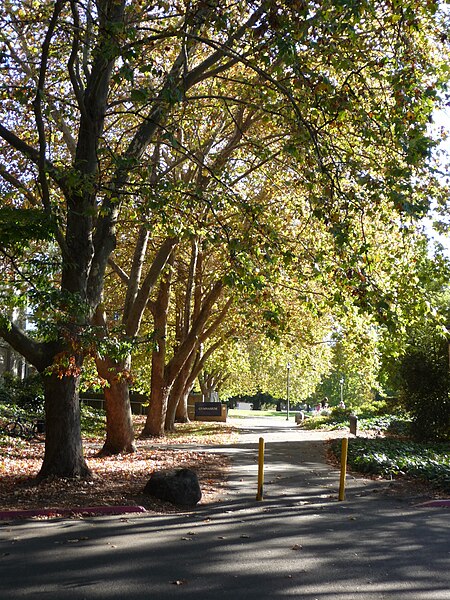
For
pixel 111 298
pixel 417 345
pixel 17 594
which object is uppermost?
pixel 111 298

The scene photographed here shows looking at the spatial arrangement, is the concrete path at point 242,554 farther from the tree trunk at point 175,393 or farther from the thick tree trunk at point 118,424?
the tree trunk at point 175,393

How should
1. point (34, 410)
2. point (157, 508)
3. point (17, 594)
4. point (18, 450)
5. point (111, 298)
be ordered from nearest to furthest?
point (17, 594) → point (157, 508) → point (18, 450) → point (34, 410) → point (111, 298)

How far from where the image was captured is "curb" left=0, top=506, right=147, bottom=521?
945 cm

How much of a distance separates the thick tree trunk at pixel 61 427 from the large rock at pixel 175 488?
1.82m

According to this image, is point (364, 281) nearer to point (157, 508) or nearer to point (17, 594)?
point (157, 508)

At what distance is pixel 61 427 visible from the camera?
39.2 feet

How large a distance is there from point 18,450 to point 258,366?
41050 millimetres

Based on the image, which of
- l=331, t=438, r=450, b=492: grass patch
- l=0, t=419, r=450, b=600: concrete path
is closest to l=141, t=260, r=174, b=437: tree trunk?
l=331, t=438, r=450, b=492: grass patch

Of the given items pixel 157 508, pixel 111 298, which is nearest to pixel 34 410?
pixel 111 298

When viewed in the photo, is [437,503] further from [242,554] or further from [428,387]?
[428,387]

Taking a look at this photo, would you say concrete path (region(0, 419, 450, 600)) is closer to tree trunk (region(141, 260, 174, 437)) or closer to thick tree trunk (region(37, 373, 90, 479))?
thick tree trunk (region(37, 373, 90, 479))

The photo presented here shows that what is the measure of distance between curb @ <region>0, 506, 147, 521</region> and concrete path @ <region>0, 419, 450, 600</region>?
0.39m

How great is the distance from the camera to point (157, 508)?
34.0ft

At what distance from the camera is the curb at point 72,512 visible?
31.0ft
